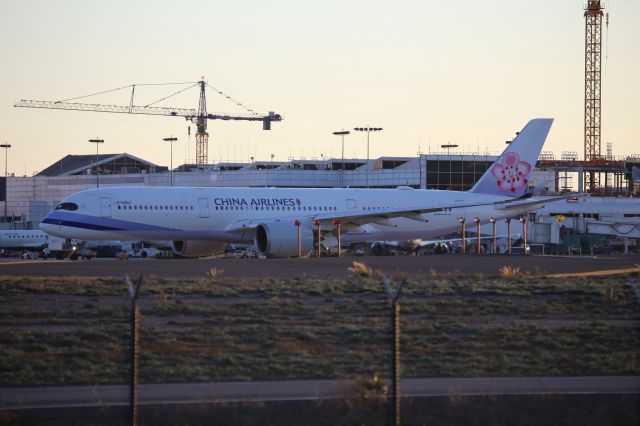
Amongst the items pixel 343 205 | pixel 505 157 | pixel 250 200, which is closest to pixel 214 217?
pixel 250 200

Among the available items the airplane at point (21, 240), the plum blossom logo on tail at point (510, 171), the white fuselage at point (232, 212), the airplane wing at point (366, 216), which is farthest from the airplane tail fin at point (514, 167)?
the airplane at point (21, 240)

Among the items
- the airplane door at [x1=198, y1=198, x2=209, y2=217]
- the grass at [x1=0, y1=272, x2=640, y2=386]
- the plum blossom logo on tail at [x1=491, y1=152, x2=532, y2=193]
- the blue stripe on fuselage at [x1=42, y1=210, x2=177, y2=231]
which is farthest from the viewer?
the plum blossom logo on tail at [x1=491, y1=152, x2=532, y2=193]

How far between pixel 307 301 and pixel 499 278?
29.2ft

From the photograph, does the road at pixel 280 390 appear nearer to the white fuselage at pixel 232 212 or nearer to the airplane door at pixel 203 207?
the white fuselage at pixel 232 212

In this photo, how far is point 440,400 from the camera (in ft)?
50.3

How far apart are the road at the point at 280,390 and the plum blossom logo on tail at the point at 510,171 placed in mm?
46085

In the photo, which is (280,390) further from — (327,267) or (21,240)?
(21,240)

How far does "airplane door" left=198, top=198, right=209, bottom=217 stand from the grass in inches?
895

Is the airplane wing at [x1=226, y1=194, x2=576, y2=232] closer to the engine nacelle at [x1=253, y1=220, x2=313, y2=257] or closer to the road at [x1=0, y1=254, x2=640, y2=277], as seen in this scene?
the engine nacelle at [x1=253, y1=220, x2=313, y2=257]

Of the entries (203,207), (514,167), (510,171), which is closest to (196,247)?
(203,207)

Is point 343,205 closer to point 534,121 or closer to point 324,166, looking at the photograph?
point 534,121

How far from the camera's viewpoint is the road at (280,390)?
15141mm

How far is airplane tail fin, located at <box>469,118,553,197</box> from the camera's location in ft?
206

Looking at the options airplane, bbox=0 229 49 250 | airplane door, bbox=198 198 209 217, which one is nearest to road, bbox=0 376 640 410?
airplane door, bbox=198 198 209 217
